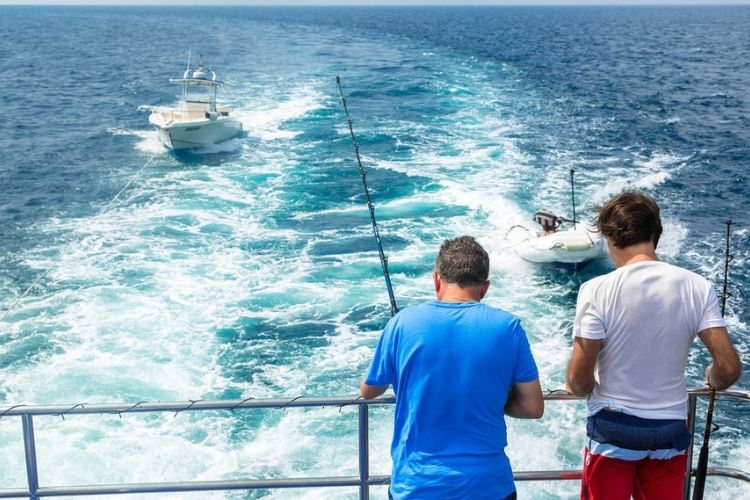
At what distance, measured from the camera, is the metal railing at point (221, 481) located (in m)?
2.97

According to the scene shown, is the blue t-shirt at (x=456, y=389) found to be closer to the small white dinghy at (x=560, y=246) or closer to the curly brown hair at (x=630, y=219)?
the curly brown hair at (x=630, y=219)

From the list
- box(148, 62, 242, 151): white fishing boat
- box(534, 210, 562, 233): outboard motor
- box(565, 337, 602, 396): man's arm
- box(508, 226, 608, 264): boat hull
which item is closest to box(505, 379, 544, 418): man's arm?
box(565, 337, 602, 396): man's arm

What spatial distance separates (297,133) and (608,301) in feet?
78.6

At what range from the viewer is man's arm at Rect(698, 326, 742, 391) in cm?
271

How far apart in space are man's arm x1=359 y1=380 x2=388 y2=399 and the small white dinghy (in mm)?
11932

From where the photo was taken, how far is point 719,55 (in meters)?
55.0

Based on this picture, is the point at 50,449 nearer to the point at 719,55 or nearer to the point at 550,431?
the point at 550,431

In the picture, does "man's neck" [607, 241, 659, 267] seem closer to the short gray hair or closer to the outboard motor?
the short gray hair

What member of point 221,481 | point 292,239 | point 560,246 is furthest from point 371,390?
point 292,239

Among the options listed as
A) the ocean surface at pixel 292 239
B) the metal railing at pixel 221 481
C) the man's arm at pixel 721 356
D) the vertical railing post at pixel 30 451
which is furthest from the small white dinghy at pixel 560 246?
the vertical railing post at pixel 30 451

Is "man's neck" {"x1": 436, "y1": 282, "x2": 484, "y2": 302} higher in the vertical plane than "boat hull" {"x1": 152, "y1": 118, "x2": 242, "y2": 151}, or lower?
higher

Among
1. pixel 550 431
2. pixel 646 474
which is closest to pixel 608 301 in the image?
pixel 646 474

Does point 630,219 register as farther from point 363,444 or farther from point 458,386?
point 363,444

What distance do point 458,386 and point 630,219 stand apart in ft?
2.97
